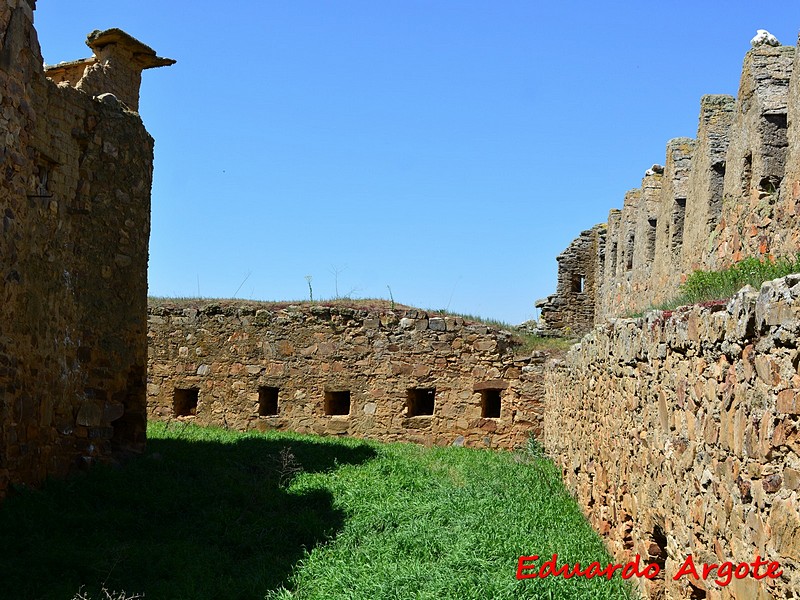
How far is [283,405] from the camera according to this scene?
14234 millimetres

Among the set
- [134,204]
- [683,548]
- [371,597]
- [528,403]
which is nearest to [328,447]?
[528,403]

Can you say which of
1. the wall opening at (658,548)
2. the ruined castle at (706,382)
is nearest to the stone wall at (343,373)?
the ruined castle at (706,382)

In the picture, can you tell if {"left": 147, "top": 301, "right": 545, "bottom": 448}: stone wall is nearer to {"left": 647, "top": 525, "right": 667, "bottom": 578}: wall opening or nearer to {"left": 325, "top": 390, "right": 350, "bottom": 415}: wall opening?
{"left": 325, "top": 390, "right": 350, "bottom": 415}: wall opening

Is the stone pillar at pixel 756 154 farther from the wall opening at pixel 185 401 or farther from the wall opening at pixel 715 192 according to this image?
the wall opening at pixel 185 401

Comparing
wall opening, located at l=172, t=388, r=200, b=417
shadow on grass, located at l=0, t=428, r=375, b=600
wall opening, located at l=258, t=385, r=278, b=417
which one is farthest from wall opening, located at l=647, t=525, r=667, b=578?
wall opening, located at l=172, t=388, r=200, b=417

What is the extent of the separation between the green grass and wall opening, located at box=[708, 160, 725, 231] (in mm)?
3772

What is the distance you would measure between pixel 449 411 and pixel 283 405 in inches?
114

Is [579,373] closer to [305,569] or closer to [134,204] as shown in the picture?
[305,569]

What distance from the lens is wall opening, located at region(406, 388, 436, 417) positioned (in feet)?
45.9

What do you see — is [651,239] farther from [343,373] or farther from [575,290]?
[575,290]

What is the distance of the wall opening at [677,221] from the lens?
464 inches

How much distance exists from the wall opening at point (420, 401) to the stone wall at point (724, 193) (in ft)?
12.9

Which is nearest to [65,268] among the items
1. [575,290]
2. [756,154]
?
[756,154]

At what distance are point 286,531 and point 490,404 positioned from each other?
7.12 metres
